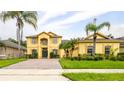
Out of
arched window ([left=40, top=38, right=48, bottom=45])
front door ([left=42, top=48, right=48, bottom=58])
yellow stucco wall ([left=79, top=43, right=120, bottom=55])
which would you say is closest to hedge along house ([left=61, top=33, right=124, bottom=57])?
yellow stucco wall ([left=79, top=43, right=120, bottom=55])

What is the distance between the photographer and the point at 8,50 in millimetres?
38219

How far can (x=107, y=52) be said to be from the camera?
33.8m

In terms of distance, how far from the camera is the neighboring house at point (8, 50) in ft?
110

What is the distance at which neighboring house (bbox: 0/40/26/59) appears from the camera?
33.4 m

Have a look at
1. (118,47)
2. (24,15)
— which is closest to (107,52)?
(118,47)

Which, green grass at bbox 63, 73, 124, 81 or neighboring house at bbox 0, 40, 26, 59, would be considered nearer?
green grass at bbox 63, 73, 124, 81

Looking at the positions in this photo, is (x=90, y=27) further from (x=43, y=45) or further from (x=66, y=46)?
(x=43, y=45)

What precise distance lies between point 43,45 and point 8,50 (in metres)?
6.47

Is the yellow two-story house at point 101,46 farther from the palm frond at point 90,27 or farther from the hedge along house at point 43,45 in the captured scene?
the palm frond at point 90,27

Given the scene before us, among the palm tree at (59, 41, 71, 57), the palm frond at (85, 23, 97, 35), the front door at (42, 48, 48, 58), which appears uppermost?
the palm frond at (85, 23, 97, 35)

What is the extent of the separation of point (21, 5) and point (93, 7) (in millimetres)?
2445

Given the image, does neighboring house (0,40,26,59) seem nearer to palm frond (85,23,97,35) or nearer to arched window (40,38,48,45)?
arched window (40,38,48,45)

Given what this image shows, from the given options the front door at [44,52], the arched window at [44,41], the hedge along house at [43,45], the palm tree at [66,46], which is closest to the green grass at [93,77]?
the hedge along house at [43,45]

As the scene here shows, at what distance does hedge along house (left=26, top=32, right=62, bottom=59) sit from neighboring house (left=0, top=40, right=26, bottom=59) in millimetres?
1320
